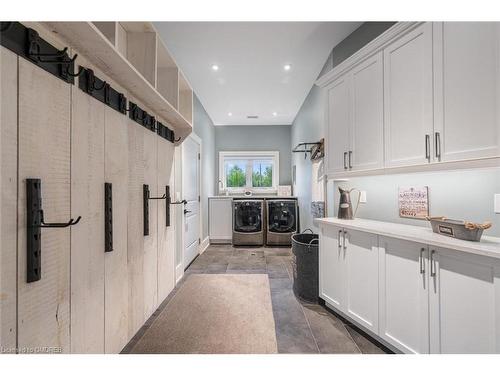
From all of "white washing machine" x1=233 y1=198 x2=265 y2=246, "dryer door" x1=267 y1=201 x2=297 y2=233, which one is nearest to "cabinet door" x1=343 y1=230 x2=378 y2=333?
"dryer door" x1=267 y1=201 x2=297 y2=233

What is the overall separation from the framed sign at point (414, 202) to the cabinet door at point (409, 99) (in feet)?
0.99

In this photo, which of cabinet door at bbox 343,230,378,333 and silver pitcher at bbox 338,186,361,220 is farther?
silver pitcher at bbox 338,186,361,220

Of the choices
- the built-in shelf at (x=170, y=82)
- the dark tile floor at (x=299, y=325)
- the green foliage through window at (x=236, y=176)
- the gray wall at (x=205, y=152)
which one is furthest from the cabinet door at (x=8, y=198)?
the green foliage through window at (x=236, y=176)

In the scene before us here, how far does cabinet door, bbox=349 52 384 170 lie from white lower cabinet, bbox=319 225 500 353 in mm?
625

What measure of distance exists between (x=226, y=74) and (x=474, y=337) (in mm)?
3446

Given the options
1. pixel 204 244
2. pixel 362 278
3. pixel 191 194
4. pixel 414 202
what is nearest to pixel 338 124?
pixel 414 202

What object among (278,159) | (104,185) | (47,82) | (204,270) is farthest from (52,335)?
(278,159)

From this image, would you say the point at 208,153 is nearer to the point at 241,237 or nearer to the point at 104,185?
the point at 241,237

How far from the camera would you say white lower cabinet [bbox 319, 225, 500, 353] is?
108 centimetres

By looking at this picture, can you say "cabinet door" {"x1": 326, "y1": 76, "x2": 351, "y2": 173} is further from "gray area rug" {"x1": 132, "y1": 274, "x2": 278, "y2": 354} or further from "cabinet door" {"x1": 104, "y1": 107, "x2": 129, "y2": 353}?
"cabinet door" {"x1": 104, "y1": 107, "x2": 129, "y2": 353}

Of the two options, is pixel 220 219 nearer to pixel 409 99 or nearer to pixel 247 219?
pixel 247 219

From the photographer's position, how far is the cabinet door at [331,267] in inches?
75.9

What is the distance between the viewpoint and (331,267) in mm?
2037

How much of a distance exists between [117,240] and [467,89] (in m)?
2.26
